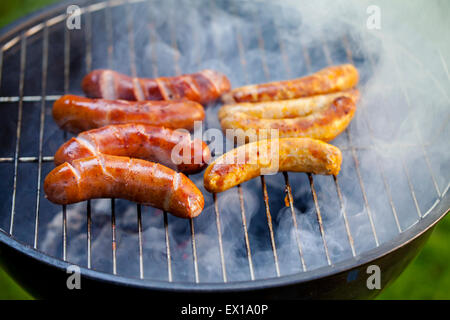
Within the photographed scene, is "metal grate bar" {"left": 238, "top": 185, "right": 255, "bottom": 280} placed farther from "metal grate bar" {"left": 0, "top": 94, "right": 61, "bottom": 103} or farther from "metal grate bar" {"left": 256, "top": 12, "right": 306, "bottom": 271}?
"metal grate bar" {"left": 0, "top": 94, "right": 61, "bottom": 103}

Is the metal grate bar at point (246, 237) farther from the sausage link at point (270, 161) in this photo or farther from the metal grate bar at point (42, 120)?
the metal grate bar at point (42, 120)

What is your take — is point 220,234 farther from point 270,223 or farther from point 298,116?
point 298,116

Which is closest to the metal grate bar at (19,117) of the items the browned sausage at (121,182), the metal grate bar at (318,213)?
the browned sausage at (121,182)

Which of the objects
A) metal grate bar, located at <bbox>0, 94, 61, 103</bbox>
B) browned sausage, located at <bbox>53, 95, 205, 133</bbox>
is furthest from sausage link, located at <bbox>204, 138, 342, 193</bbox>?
metal grate bar, located at <bbox>0, 94, 61, 103</bbox>

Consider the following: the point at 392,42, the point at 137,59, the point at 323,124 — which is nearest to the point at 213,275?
the point at 323,124

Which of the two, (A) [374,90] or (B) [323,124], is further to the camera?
(A) [374,90]

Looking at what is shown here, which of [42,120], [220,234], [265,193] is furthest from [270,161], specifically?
[42,120]
